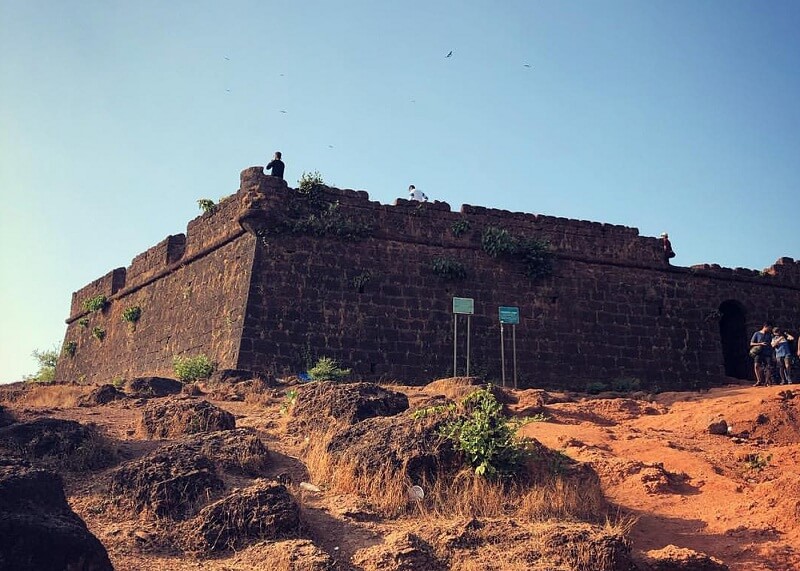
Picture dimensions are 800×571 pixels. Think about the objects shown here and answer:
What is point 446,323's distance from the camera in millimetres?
17703

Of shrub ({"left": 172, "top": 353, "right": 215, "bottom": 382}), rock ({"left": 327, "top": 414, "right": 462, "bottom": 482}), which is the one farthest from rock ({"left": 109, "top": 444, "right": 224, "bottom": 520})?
shrub ({"left": 172, "top": 353, "right": 215, "bottom": 382})

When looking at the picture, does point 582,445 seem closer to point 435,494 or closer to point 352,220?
point 435,494

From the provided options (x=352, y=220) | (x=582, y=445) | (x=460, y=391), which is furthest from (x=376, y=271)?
(x=582, y=445)

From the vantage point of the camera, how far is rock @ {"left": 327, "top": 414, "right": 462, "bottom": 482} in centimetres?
796

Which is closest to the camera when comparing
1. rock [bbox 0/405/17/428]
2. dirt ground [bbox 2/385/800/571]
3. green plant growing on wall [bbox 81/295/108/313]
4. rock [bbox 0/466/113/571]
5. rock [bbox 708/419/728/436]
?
rock [bbox 0/466/113/571]

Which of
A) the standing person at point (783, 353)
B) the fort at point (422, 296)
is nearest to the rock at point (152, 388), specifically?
the fort at point (422, 296)

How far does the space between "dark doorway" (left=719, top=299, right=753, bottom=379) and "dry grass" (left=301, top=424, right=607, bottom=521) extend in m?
14.7

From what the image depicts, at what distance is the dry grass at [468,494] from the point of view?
7461 millimetres

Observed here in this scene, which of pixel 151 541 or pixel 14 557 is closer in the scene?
pixel 14 557

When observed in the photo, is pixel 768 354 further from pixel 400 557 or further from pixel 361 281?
pixel 400 557

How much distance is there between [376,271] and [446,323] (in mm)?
1819

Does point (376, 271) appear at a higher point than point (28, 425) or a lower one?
higher

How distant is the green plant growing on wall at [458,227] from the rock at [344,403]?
27.1 feet

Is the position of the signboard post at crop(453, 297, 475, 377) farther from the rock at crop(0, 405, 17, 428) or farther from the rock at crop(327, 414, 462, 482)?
the rock at crop(0, 405, 17, 428)
